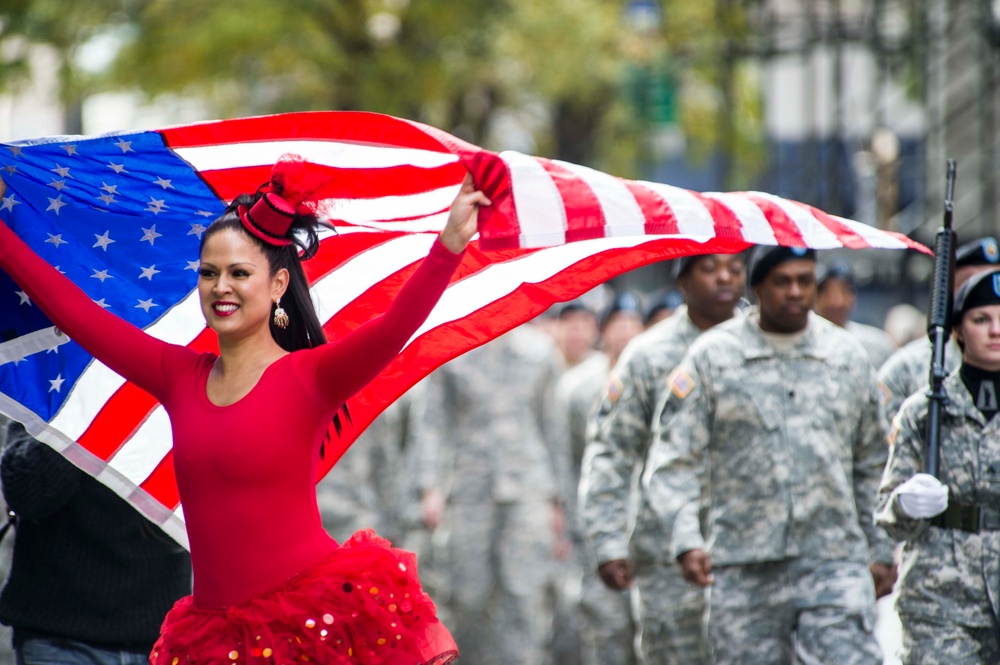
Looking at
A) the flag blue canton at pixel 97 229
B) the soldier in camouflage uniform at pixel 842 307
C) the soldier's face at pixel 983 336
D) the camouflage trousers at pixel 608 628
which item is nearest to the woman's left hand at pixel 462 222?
the flag blue canton at pixel 97 229

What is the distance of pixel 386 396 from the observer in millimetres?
5305

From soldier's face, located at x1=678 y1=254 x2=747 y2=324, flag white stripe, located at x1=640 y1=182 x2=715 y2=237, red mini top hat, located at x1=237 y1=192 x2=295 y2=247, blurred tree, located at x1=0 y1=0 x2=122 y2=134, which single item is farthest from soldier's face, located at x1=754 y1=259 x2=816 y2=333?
blurred tree, located at x1=0 y1=0 x2=122 y2=134

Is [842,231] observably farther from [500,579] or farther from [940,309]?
[500,579]

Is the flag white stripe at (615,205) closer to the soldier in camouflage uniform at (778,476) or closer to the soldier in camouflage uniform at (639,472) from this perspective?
the soldier in camouflage uniform at (778,476)

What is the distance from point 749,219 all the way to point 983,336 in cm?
199

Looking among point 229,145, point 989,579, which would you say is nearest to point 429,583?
point 989,579

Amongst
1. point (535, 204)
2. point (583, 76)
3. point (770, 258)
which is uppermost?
point (583, 76)

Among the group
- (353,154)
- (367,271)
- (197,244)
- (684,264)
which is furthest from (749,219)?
(684,264)

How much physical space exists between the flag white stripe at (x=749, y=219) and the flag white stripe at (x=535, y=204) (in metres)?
0.74

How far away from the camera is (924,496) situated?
6.10 meters

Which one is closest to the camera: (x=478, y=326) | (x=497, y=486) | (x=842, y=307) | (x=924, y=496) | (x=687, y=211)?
(x=687, y=211)

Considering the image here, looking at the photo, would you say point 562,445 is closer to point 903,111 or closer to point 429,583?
point 429,583

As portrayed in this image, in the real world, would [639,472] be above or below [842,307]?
below

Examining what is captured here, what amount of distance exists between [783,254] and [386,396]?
2.74 meters
